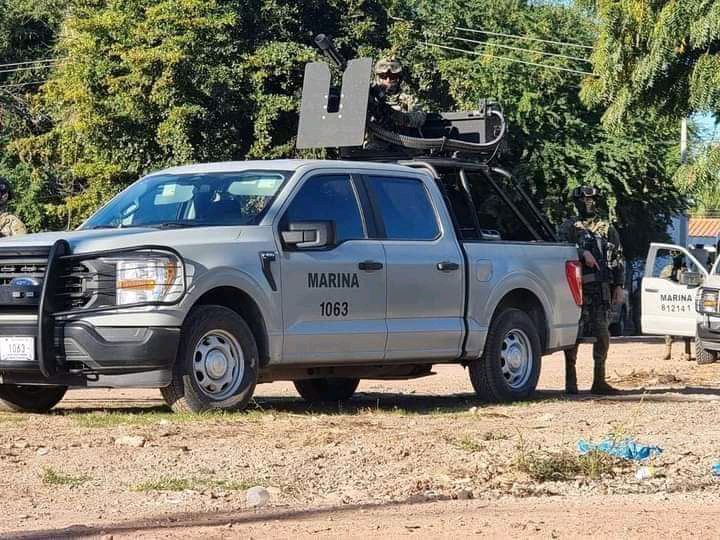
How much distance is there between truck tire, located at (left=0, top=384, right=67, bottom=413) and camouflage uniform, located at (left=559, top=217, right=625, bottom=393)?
192 inches

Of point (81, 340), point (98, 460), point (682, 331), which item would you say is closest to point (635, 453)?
point (98, 460)

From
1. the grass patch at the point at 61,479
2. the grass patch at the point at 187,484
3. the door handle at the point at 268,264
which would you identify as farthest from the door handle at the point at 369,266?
the grass patch at the point at 61,479

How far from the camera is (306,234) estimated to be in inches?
402

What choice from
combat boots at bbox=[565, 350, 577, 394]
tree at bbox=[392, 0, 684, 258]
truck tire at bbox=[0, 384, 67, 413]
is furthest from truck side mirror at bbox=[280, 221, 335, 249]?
tree at bbox=[392, 0, 684, 258]

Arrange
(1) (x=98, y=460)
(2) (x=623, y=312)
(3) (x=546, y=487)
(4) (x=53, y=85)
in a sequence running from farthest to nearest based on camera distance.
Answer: (2) (x=623, y=312) → (4) (x=53, y=85) → (1) (x=98, y=460) → (3) (x=546, y=487)

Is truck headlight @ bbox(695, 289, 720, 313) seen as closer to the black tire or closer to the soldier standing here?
the black tire

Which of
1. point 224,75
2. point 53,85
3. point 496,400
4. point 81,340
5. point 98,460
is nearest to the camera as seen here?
point 98,460

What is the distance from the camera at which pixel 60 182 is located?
121 feet

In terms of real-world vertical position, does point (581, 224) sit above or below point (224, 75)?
below

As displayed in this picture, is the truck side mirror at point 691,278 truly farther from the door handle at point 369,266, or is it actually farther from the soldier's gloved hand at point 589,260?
the door handle at point 369,266

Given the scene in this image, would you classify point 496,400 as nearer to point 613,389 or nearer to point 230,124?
point 613,389

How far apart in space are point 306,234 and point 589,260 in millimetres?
4135

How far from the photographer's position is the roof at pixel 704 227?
249 feet

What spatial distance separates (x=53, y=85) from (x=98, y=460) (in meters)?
26.3
